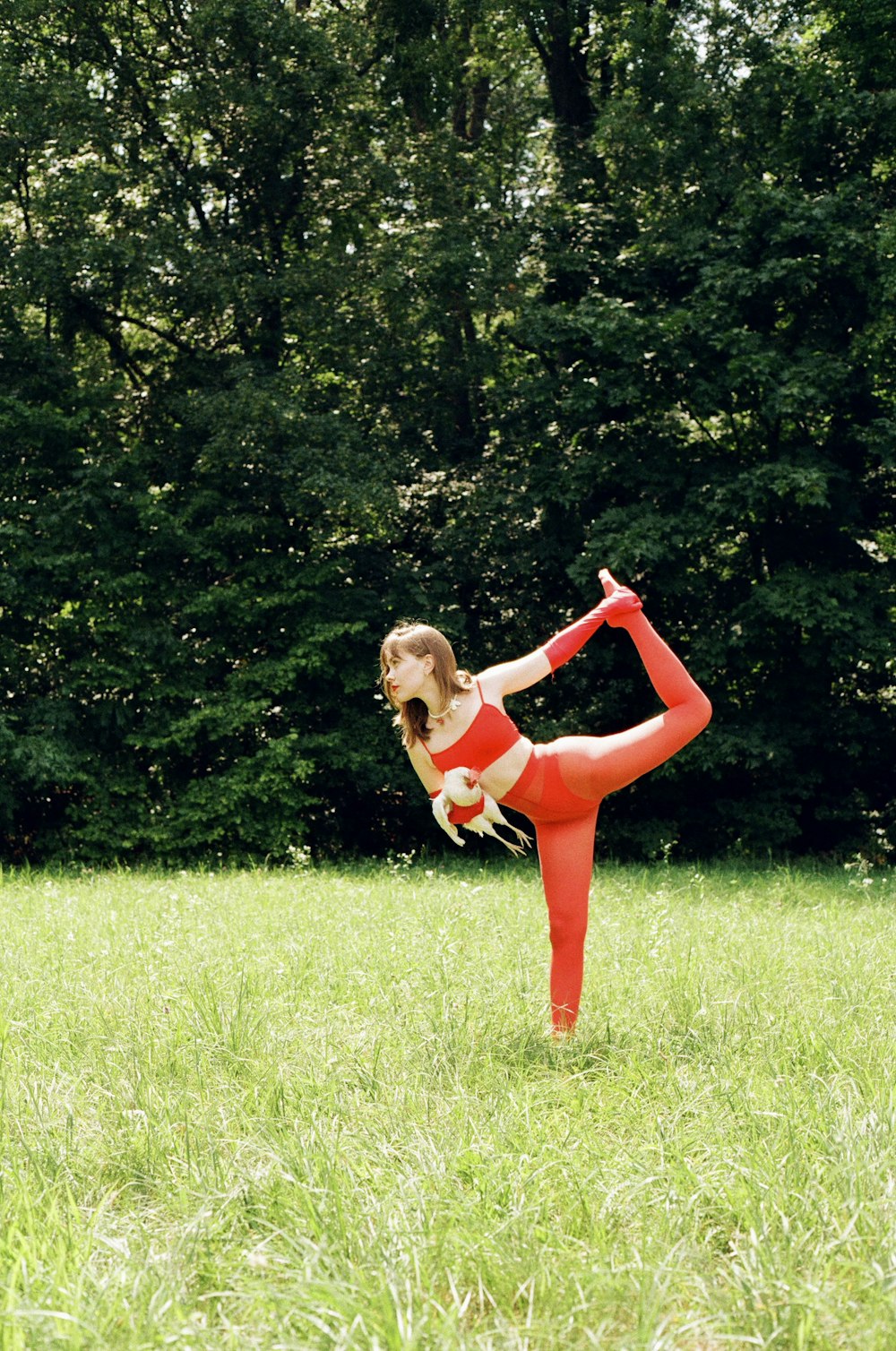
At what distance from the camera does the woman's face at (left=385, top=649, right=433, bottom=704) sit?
479 centimetres

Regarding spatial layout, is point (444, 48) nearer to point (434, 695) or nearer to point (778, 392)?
point (778, 392)

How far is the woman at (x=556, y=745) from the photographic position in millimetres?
4781

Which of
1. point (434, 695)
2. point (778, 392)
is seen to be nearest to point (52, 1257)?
point (434, 695)

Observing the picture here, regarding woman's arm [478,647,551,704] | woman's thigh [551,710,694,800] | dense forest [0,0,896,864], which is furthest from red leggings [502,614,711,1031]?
dense forest [0,0,896,864]

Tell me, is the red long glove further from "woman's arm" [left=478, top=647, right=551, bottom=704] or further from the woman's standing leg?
the woman's standing leg

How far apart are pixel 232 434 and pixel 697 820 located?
7.56 metres

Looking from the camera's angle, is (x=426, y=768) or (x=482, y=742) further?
(x=426, y=768)

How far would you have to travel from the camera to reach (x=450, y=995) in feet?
17.1

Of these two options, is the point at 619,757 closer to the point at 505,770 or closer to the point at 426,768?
the point at 505,770

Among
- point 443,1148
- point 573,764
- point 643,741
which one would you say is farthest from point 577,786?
point 443,1148

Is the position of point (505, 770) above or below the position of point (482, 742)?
below

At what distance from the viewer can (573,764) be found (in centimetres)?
478

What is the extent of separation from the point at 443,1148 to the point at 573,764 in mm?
1723

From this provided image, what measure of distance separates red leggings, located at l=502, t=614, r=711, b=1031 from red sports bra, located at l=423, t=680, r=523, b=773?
Answer: 136 millimetres
